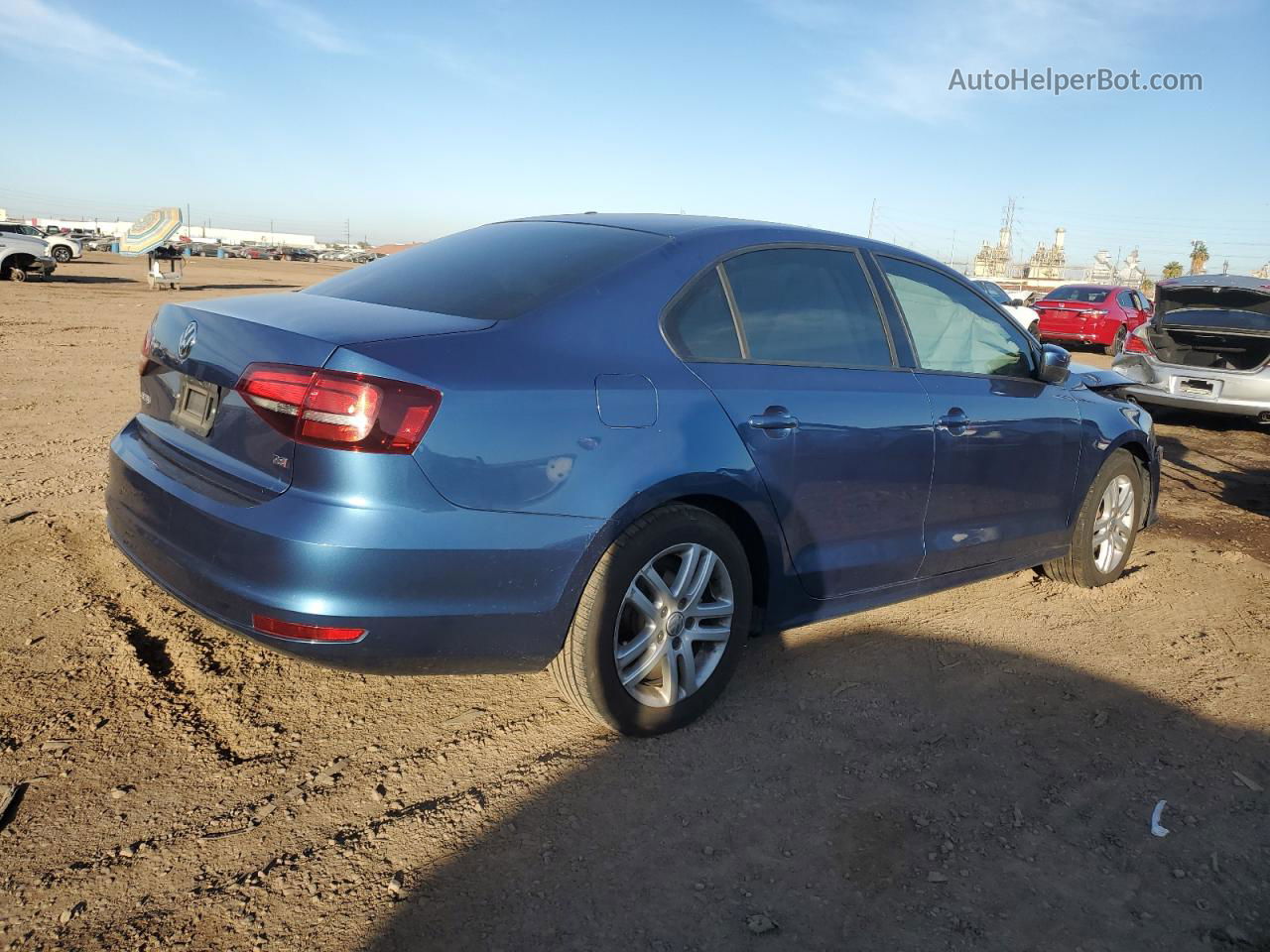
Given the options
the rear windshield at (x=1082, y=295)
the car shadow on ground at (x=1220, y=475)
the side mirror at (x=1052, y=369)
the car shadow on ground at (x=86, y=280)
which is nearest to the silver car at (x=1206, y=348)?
the car shadow on ground at (x=1220, y=475)

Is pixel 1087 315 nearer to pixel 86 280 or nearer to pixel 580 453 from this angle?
pixel 580 453

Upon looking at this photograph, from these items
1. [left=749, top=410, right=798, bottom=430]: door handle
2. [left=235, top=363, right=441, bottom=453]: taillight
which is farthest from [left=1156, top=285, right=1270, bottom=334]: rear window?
[left=235, top=363, right=441, bottom=453]: taillight

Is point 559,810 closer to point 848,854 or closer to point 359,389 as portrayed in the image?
point 848,854

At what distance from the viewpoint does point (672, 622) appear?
2945mm

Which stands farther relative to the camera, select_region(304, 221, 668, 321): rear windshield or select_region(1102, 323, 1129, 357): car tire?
select_region(1102, 323, 1129, 357): car tire

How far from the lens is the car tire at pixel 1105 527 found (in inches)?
181

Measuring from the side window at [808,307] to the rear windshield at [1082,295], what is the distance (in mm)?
18863

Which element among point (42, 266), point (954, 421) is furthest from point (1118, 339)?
point (42, 266)

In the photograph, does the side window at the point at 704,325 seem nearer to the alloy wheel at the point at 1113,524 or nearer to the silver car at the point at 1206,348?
the alloy wheel at the point at 1113,524

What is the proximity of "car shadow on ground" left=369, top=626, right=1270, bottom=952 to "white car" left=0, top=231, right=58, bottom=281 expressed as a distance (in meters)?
27.4

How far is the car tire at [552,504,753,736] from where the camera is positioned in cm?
276

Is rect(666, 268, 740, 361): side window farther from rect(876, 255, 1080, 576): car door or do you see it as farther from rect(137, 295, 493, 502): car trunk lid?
rect(876, 255, 1080, 576): car door

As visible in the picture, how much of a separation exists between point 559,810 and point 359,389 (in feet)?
4.08

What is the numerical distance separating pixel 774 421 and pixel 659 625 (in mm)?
755
